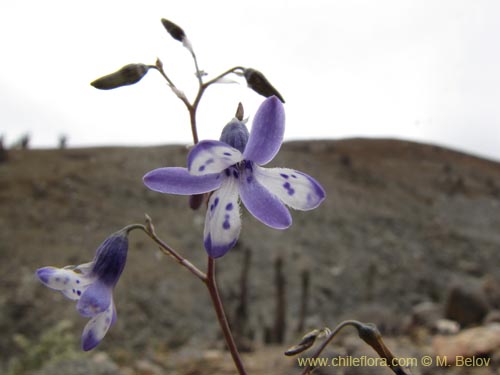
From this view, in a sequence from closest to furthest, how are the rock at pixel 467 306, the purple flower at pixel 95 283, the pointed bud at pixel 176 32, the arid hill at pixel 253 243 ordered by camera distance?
the purple flower at pixel 95 283 < the pointed bud at pixel 176 32 < the rock at pixel 467 306 < the arid hill at pixel 253 243

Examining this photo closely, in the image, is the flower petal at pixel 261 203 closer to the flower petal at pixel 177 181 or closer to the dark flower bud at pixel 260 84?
the flower petal at pixel 177 181

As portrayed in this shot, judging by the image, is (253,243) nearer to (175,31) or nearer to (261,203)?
(175,31)

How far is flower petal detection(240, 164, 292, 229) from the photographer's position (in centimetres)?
152

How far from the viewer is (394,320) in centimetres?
737

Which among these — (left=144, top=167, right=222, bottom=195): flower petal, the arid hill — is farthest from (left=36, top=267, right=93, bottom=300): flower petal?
the arid hill

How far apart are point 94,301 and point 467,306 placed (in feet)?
22.2

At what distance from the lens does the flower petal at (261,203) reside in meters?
1.52

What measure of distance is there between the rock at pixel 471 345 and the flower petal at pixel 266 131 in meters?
3.87

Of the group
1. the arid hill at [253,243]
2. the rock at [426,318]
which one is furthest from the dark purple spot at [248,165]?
the rock at [426,318]

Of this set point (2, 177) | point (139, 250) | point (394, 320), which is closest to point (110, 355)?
point (139, 250)

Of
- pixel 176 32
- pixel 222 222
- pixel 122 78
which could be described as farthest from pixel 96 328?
pixel 176 32

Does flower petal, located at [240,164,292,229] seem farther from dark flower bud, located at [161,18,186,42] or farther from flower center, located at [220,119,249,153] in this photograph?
dark flower bud, located at [161,18,186,42]

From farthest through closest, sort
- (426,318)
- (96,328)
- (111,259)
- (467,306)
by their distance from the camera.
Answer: (426,318) → (467,306) → (111,259) → (96,328)

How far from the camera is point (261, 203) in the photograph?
157cm
